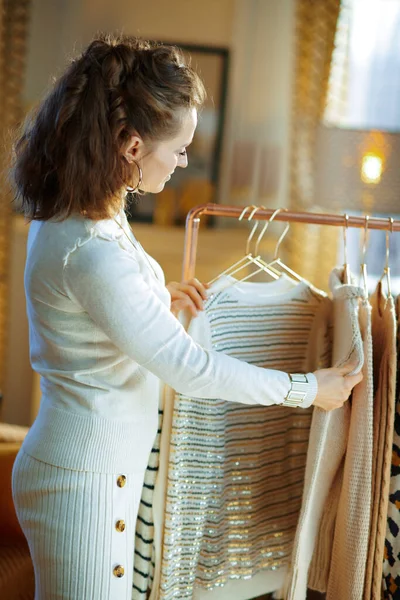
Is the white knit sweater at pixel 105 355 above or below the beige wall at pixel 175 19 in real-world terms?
below

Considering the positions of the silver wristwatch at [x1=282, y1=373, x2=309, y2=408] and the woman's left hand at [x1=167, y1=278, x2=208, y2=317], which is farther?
the woman's left hand at [x1=167, y1=278, x2=208, y2=317]

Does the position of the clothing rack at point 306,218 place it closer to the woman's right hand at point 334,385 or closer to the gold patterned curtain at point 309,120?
the woman's right hand at point 334,385

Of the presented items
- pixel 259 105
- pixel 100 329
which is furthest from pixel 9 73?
pixel 100 329

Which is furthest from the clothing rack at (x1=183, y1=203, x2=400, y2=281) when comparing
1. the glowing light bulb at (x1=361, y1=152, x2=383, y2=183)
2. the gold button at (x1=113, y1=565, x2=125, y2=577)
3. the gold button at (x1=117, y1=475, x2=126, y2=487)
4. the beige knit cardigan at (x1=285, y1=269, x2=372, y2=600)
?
the glowing light bulb at (x1=361, y1=152, x2=383, y2=183)

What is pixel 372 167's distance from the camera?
7.48 ft

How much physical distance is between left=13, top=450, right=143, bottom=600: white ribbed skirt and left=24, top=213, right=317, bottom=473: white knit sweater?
0.02 metres

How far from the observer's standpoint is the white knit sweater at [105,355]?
0.95 meters

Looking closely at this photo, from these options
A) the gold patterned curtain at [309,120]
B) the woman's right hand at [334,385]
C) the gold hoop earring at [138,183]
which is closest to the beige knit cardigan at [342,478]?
the woman's right hand at [334,385]

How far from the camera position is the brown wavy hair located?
0.96 metres

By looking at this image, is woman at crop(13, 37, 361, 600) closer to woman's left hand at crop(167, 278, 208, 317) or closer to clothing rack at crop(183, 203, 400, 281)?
woman's left hand at crop(167, 278, 208, 317)

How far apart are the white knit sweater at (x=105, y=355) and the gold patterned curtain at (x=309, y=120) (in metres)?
1.98

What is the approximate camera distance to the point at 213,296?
1188mm

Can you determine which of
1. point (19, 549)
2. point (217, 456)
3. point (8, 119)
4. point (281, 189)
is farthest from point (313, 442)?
point (8, 119)

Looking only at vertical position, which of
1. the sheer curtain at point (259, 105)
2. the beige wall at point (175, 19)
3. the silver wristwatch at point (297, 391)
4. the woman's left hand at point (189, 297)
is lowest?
the silver wristwatch at point (297, 391)
